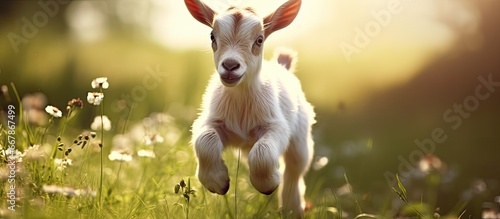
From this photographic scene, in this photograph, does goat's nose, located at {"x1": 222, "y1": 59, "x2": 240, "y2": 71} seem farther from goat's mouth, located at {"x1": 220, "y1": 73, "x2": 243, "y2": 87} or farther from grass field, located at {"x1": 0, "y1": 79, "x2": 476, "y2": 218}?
grass field, located at {"x1": 0, "y1": 79, "x2": 476, "y2": 218}

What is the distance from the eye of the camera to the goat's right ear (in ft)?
15.4

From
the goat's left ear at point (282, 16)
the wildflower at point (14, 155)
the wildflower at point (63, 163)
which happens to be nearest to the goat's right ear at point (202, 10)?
the goat's left ear at point (282, 16)

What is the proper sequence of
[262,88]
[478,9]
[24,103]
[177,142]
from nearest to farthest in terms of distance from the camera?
1. [262,88]
2. [24,103]
3. [177,142]
4. [478,9]

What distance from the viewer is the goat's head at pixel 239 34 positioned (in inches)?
163

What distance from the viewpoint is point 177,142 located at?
654 cm

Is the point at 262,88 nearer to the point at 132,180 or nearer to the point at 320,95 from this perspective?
the point at 132,180

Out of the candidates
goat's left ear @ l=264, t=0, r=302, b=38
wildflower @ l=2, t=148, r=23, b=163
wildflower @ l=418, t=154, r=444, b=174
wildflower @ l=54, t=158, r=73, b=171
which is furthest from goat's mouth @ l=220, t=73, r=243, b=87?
wildflower @ l=418, t=154, r=444, b=174

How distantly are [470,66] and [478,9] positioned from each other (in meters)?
0.81

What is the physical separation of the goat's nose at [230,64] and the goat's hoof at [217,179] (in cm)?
59

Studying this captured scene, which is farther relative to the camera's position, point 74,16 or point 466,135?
point 74,16

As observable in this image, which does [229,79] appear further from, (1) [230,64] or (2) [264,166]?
(2) [264,166]

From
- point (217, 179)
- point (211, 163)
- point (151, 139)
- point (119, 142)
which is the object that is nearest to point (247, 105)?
point (211, 163)

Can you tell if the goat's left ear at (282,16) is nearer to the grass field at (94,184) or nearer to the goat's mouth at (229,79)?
the goat's mouth at (229,79)

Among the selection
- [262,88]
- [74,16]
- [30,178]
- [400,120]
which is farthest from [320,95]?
[30,178]
